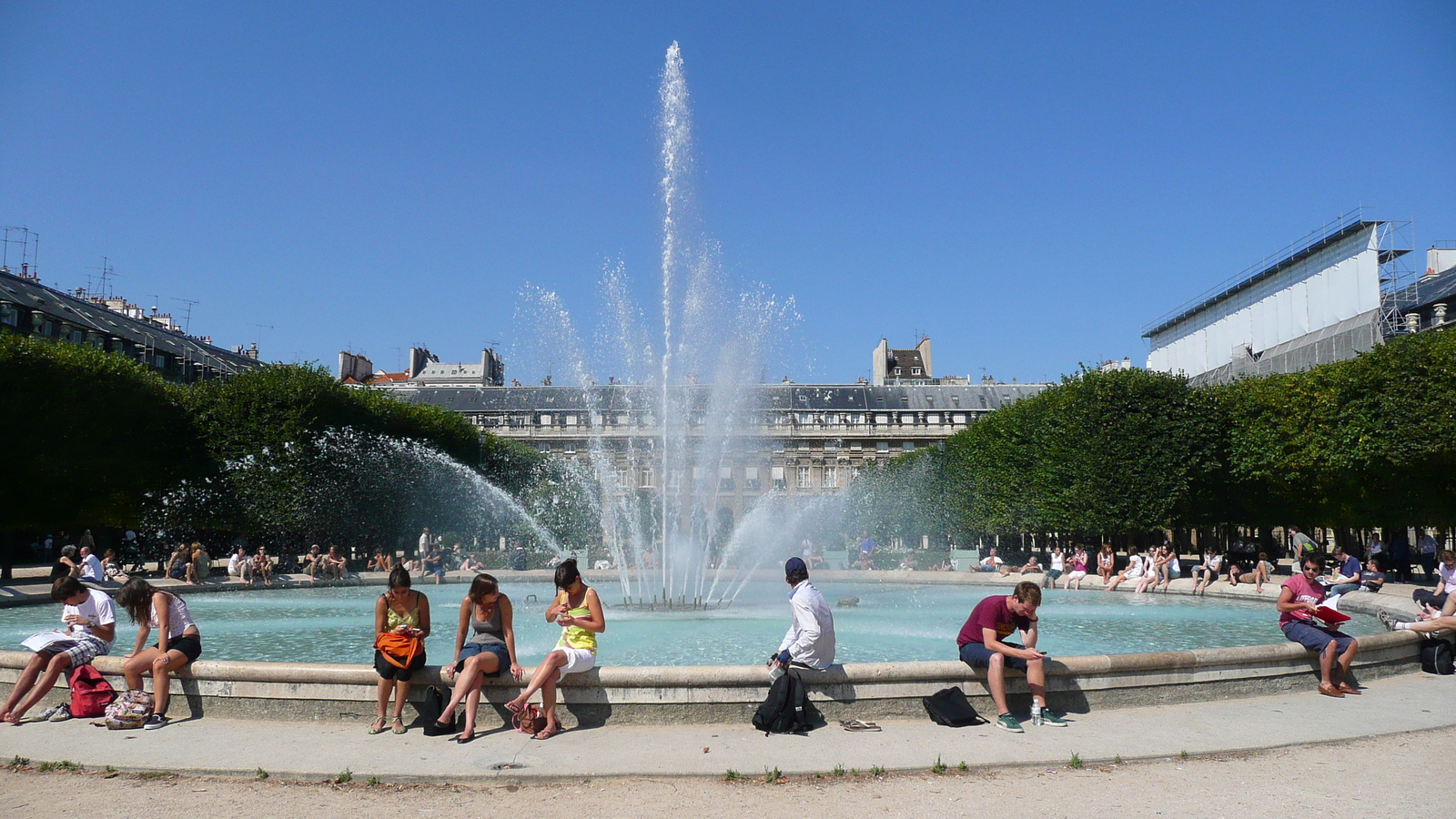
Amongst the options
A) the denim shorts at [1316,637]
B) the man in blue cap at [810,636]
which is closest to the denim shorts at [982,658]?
the man in blue cap at [810,636]

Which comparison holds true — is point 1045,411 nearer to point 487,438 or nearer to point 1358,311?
point 1358,311

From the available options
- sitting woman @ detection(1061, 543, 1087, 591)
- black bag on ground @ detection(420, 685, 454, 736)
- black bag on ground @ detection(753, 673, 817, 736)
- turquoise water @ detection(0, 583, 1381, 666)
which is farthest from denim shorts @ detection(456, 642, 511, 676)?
sitting woman @ detection(1061, 543, 1087, 591)

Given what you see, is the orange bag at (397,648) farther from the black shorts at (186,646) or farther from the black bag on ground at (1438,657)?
the black bag on ground at (1438,657)

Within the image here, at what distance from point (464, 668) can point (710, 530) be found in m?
16.0

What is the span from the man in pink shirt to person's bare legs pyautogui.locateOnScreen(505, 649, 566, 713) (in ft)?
23.7

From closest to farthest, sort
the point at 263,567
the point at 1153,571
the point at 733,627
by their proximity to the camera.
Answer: the point at 733,627
the point at 1153,571
the point at 263,567

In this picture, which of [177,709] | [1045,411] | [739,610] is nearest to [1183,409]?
[1045,411]

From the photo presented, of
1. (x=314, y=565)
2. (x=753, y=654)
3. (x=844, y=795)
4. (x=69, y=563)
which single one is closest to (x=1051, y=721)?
(x=844, y=795)

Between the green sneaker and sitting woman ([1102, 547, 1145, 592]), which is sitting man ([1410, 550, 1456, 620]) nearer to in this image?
the green sneaker

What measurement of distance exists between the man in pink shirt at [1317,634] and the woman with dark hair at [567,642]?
6.90 m

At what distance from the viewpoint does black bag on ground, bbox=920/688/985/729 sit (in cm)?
801

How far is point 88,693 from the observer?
8.27 m

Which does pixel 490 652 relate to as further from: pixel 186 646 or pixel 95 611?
pixel 95 611

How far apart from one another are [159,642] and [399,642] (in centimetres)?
227
